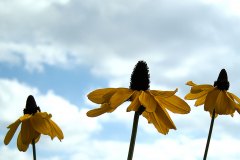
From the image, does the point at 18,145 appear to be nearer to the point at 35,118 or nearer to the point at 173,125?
the point at 35,118

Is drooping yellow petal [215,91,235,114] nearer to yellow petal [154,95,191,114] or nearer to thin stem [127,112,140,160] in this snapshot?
yellow petal [154,95,191,114]

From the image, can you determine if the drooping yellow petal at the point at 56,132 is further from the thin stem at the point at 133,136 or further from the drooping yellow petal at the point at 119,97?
the thin stem at the point at 133,136

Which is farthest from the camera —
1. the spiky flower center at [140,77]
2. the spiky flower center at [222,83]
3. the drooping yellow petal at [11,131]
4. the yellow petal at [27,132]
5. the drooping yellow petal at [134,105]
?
the spiky flower center at [222,83]

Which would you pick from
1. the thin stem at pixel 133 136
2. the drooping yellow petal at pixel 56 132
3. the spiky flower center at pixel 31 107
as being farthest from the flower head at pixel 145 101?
the spiky flower center at pixel 31 107

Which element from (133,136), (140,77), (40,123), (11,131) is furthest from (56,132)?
(133,136)

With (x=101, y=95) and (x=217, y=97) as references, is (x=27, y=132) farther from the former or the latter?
(x=217, y=97)
